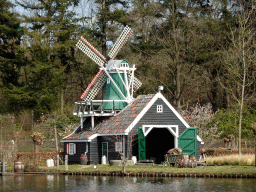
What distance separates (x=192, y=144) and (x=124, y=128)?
5.04 metres

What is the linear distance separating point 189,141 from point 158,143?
11.8 feet

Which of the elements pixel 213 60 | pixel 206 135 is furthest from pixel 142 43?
pixel 206 135

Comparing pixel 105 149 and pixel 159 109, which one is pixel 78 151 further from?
pixel 159 109

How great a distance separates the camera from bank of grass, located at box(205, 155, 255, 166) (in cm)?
3433

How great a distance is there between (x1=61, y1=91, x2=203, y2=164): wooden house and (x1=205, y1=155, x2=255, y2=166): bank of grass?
157 centimetres

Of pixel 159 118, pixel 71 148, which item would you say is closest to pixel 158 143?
pixel 159 118

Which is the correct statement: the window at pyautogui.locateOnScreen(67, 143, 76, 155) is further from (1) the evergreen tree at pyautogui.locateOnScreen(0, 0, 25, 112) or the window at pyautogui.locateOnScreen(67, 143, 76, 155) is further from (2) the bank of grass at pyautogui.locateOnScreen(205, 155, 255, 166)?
(1) the evergreen tree at pyautogui.locateOnScreen(0, 0, 25, 112)

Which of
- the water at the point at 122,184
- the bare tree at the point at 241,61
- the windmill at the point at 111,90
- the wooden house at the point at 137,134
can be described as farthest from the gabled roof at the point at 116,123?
the water at the point at 122,184

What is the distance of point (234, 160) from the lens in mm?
35312

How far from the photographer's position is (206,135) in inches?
2048

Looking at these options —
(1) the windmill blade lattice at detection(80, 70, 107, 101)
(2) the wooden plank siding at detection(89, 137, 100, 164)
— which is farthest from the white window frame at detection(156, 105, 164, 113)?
(1) the windmill blade lattice at detection(80, 70, 107, 101)

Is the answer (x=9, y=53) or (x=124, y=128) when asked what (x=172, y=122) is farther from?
(x=9, y=53)

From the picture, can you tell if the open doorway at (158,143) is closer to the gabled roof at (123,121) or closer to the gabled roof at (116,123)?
the gabled roof at (123,121)

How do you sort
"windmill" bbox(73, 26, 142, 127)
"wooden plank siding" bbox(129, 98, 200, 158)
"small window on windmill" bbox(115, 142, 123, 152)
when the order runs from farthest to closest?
"windmill" bbox(73, 26, 142, 127) → "wooden plank siding" bbox(129, 98, 200, 158) → "small window on windmill" bbox(115, 142, 123, 152)
